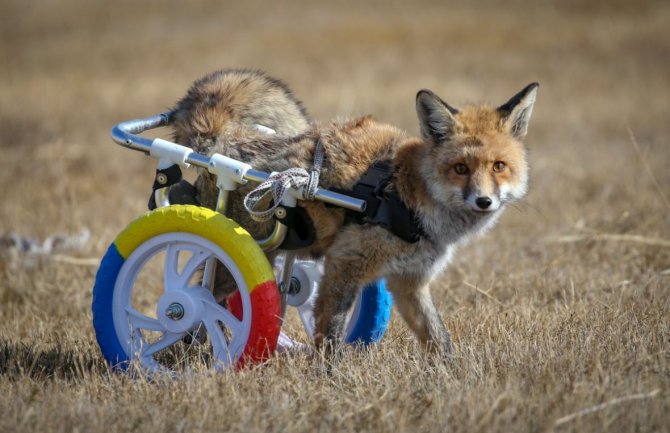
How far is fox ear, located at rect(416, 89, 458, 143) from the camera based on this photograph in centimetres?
532

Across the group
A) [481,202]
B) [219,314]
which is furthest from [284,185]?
[481,202]

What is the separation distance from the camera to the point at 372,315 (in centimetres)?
609

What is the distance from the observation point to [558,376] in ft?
15.9

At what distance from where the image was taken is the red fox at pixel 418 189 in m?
5.23

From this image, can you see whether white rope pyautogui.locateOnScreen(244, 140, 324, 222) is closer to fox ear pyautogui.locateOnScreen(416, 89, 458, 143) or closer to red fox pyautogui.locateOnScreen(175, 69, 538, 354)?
red fox pyautogui.locateOnScreen(175, 69, 538, 354)

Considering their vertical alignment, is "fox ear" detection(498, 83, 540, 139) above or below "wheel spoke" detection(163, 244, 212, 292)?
above

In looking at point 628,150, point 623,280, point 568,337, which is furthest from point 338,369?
point 628,150

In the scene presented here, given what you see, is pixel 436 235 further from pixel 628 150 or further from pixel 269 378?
pixel 628 150

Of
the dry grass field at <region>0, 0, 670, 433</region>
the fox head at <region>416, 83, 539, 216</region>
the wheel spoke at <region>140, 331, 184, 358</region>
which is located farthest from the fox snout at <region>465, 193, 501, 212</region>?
the wheel spoke at <region>140, 331, 184, 358</region>

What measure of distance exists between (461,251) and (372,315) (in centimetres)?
284

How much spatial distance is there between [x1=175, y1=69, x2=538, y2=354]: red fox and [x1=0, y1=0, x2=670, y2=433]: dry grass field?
41cm

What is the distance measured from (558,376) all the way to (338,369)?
4.40ft

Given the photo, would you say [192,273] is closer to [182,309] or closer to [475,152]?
[182,309]

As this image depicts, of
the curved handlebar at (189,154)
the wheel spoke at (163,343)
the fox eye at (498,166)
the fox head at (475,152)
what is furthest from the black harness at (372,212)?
the wheel spoke at (163,343)
